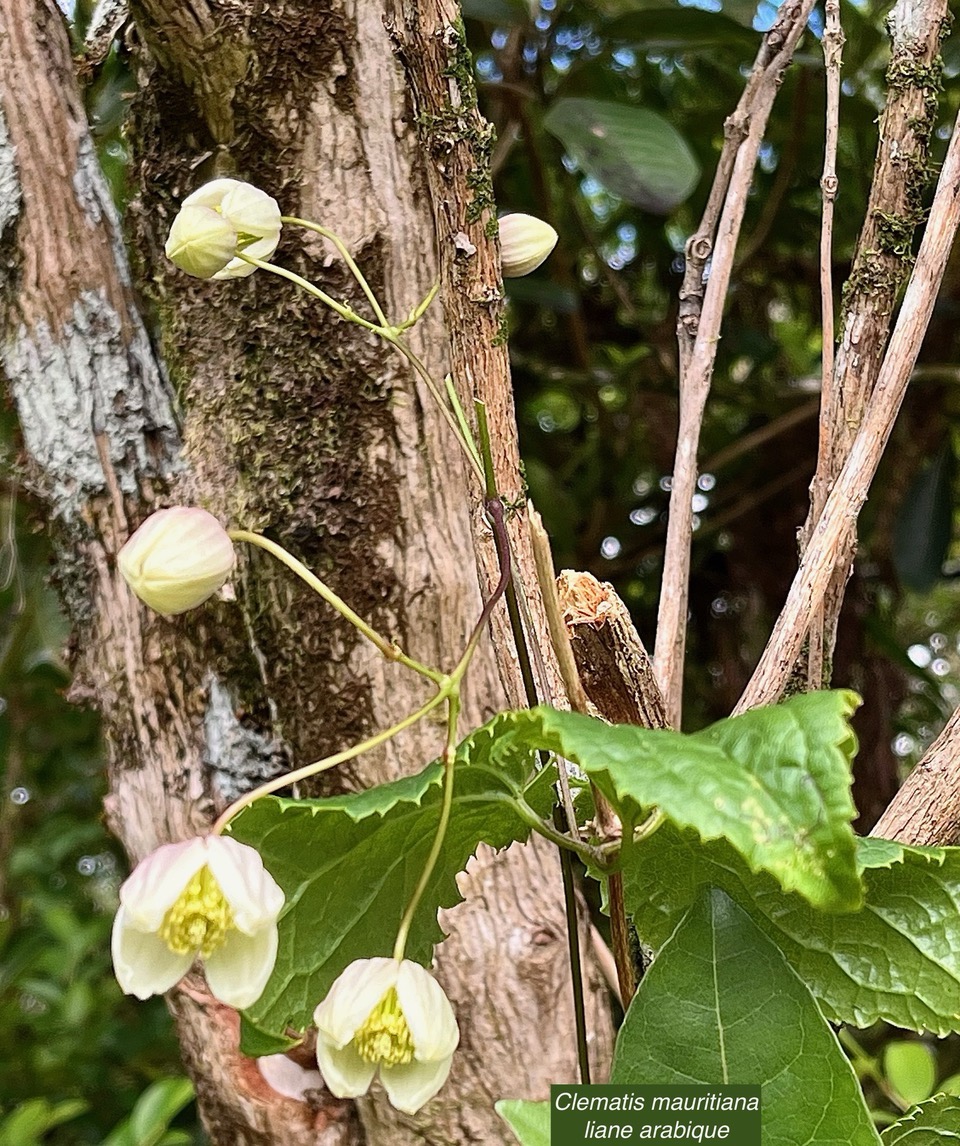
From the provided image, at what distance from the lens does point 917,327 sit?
43cm

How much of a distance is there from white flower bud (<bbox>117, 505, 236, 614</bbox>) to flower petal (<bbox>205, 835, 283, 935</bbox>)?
10 centimetres

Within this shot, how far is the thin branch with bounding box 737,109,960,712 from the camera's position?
418 millimetres

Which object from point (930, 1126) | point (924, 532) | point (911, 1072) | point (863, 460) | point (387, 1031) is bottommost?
point (911, 1072)

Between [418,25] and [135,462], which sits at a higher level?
[418,25]

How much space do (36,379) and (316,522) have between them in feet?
0.63

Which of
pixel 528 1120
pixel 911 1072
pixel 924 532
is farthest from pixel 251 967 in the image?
pixel 924 532

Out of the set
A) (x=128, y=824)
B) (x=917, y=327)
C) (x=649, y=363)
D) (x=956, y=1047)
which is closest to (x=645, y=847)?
(x=917, y=327)

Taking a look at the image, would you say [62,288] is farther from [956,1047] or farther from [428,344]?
[956,1047]

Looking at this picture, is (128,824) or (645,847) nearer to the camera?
(645,847)

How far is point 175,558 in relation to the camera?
39 cm

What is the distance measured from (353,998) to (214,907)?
0.19ft

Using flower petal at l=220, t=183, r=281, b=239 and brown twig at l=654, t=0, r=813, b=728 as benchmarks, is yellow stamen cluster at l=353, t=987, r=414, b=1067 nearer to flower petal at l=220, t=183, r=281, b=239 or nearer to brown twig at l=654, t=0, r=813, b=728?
brown twig at l=654, t=0, r=813, b=728

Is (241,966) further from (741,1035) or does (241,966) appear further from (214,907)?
(741,1035)

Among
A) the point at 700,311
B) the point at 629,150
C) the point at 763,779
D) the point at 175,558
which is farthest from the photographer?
the point at 629,150
